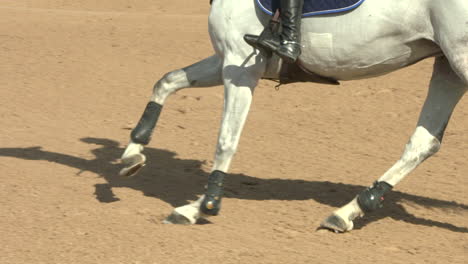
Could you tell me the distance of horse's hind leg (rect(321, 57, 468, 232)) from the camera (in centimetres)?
685

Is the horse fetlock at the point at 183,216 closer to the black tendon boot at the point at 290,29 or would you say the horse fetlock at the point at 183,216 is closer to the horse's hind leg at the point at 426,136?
the horse's hind leg at the point at 426,136

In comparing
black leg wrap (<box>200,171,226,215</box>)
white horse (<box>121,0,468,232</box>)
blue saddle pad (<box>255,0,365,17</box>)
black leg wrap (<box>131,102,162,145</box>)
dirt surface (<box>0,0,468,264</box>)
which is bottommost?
dirt surface (<box>0,0,468,264</box>)

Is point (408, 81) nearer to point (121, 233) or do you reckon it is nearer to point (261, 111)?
point (261, 111)

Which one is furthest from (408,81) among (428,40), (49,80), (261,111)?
(428,40)

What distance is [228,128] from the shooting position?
6832mm

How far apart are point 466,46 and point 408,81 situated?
5341 mm

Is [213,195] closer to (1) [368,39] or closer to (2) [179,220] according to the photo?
(2) [179,220]

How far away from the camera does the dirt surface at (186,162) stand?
6301mm

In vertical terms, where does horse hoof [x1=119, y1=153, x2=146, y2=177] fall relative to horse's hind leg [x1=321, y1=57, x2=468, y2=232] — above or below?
below

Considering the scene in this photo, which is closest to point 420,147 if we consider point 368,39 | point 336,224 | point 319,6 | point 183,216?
point 336,224

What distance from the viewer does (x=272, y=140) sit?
9539 millimetres

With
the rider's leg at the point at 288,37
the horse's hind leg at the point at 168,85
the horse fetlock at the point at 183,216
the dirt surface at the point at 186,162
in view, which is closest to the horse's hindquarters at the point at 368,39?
the rider's leg at the point at 288,37

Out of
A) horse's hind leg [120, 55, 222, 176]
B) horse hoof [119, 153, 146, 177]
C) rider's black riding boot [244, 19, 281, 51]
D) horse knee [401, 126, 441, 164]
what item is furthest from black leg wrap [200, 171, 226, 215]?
horse knee [401, 126, 441, 164]

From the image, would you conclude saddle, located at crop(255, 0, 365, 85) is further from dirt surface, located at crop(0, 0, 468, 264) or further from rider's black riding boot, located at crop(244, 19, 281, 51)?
dirt surface, located at crop(0, 0, 468, 264)
